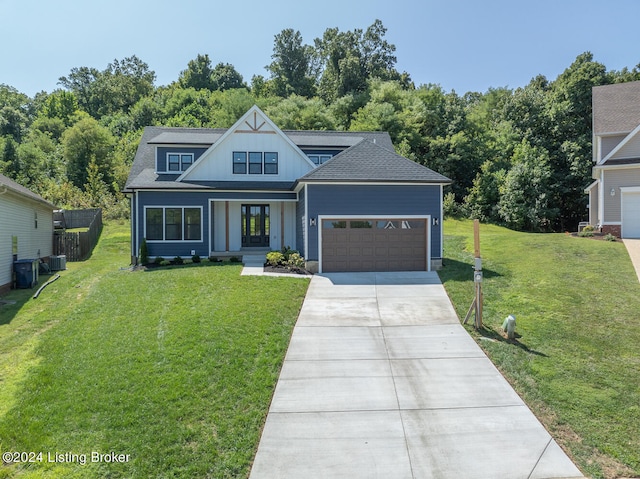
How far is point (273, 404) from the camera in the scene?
22.3 ft

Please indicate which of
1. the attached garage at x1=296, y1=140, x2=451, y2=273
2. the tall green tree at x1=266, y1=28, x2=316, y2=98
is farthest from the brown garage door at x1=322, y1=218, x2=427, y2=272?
the tall green tree at x1=266, y1=28, x2=316, y2=98

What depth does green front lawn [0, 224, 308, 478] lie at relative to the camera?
5.61 meters

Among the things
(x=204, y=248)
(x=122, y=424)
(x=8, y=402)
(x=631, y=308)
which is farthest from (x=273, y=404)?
(x=204, y=248)

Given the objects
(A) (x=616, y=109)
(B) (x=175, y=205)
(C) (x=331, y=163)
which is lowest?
(B) (x=175, y=205)

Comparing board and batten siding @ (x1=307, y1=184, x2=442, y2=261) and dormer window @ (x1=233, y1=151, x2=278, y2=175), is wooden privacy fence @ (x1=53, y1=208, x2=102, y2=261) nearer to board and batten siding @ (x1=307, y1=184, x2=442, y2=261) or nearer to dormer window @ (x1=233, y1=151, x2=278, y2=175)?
dormer window @ (x1=233, y1=151, x2=278, y2=175)

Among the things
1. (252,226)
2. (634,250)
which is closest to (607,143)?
(634,250)

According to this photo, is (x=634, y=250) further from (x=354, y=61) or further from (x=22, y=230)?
(x=354, y=61)

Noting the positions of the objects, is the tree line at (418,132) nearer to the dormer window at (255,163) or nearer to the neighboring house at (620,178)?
the neighboring house at (620,178)

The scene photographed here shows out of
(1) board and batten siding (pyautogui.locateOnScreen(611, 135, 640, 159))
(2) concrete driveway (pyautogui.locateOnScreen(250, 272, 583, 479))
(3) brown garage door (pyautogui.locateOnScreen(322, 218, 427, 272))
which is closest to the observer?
(2) concrete driveway (pyautogui.locateOnScreen(250, 272, 583, 479))

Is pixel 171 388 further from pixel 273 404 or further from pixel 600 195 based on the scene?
pixel 600 195

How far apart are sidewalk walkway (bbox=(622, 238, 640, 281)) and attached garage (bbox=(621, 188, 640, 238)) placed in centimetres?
75

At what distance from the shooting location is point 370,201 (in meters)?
16.0

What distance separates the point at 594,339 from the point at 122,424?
9.32 metres

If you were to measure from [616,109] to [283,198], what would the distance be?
19.2 metres
